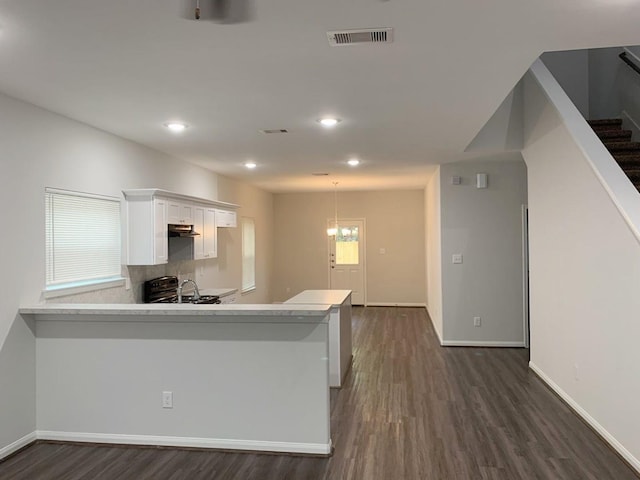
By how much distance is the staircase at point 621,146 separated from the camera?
4469 millimetres

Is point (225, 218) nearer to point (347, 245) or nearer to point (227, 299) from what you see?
point (227, 299)

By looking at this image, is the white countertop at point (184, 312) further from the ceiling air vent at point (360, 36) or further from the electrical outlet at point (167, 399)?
the ceiling air vent at point (360, 36)

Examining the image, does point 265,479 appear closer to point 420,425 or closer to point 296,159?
point 420,425

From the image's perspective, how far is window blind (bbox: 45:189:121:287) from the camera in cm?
374

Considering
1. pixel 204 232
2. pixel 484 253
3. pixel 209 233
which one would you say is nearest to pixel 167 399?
pixel 204 232

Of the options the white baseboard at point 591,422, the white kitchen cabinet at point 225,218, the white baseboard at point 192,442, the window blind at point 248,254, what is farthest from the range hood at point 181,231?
the white baseboard at point 591,422

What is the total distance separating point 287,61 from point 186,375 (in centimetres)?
231

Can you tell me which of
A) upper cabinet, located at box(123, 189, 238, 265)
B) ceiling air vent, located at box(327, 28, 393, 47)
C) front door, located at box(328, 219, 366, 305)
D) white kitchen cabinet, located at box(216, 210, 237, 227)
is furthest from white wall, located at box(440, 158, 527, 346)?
ceiling air vent, located at box(327, 28, 393, 47)

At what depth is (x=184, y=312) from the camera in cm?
327

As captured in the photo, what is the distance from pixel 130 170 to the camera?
479 centimetres

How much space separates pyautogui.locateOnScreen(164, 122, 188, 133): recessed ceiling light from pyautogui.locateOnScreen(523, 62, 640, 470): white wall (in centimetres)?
343

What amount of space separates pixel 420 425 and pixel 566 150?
275 centimetres

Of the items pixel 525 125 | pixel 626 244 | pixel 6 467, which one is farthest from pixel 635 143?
pixel 6 467

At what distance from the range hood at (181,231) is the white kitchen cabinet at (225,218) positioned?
3.28 ft
